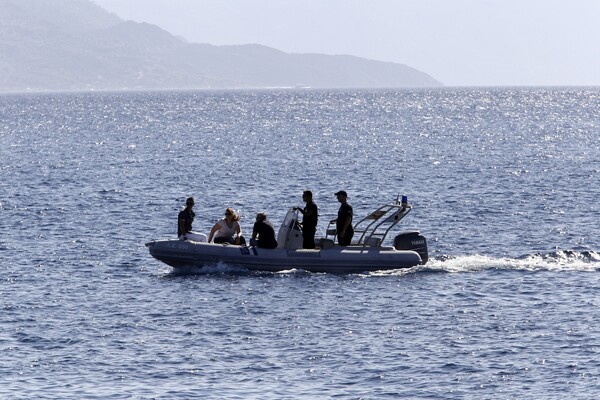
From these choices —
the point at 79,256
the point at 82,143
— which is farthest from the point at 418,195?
the point at 82,143

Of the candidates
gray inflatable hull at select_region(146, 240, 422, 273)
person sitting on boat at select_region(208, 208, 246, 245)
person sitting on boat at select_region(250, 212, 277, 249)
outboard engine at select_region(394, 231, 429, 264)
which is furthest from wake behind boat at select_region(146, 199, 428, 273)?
outboard engine at select_region(394, 231, 429, 264)

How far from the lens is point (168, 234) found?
1490 inches

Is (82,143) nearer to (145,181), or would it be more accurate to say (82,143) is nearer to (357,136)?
(357,136)

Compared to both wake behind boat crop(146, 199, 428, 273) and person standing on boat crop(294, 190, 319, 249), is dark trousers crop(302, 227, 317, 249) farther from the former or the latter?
wake behind boat crop(146, 199, 428, 273)

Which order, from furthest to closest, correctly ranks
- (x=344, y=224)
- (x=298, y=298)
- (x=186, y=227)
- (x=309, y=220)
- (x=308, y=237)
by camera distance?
(x=186, y=227), (x=308, y=237), (x=344, y=224), (x=309, y=220), (x=298, y=298)

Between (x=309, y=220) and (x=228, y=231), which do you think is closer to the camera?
(x=309, y=220)

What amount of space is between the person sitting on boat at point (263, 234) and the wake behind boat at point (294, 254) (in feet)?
0.48

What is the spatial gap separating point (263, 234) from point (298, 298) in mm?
3079

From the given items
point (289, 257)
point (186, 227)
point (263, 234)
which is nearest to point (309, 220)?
point (289, 257)

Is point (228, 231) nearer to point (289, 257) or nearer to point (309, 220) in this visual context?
point (289, 257)

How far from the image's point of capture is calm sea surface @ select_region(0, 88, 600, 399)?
19469mm

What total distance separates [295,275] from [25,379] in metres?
10.2

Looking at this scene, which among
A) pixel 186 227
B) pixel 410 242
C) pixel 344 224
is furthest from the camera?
pixel 410 242

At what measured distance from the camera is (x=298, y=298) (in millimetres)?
25938
